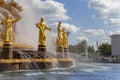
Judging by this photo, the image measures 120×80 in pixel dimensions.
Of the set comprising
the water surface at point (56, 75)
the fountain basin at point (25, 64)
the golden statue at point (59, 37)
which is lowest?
the water surface at point (56, 75)

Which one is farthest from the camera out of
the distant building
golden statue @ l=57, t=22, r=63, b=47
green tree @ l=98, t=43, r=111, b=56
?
green tree @ l=98, t=43, r=111, b=56

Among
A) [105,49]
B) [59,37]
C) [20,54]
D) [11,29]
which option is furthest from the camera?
[105,49]

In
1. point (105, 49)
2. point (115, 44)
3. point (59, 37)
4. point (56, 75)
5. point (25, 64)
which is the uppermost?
point (115, 44)

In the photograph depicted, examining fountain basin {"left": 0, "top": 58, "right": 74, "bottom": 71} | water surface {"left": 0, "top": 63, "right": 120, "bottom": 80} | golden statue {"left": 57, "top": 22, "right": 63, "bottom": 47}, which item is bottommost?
water surface {"left": 0, "top": 63, "right": 120, "bottom": 80}

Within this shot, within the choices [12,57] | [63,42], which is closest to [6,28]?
[12,57]

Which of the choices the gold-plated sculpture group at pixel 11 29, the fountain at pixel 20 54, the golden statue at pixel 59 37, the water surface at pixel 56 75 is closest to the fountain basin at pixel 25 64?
the fountain at pixel 20 54

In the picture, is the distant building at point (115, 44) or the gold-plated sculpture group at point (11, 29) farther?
the distant building at point (115, 44)

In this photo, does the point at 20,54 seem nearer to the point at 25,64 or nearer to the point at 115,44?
the point at 25,64

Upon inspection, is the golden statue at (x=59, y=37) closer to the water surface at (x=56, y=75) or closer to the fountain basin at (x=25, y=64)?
the fountain basin at (x=25, y=64)

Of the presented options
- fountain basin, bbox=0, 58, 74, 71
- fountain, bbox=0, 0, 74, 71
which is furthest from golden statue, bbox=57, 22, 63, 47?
fountain basin, bbox=0, 58, 74, 71

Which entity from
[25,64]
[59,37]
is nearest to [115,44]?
[59,37]

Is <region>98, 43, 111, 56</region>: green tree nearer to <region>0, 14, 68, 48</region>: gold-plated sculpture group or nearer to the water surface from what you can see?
<region>0, 14, 68, 48</region>: gold-plated sculpture group

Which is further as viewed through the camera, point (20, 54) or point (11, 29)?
point (20, 54)

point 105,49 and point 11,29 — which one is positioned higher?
point 105,49
